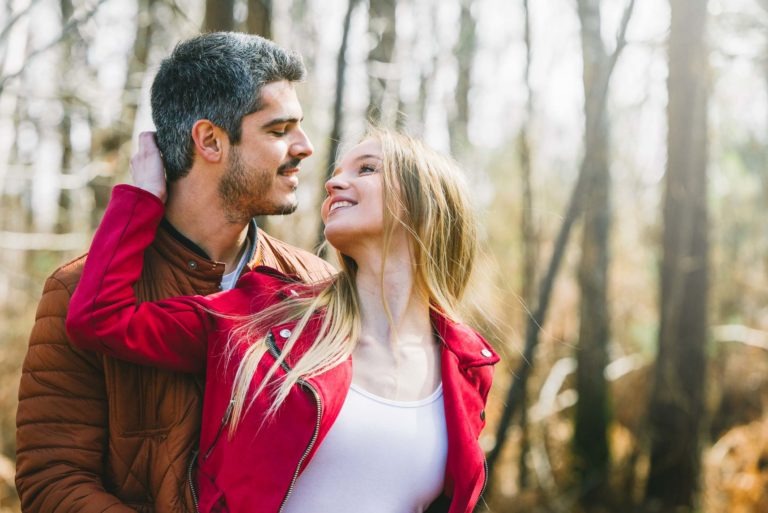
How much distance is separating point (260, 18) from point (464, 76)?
26.2ft

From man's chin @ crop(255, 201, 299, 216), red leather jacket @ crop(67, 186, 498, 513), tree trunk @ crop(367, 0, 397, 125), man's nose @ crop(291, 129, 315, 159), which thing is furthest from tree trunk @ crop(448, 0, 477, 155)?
red leather jacket @ crop(67, 186, 498, 513)

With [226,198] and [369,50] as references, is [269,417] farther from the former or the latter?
[369,50]

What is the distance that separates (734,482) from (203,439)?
7.02 m

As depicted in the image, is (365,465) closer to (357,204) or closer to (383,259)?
(383,259)

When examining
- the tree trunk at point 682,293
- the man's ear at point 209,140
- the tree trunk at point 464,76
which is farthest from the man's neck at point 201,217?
the tree trunk at point 464,76

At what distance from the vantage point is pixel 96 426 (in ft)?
7.37

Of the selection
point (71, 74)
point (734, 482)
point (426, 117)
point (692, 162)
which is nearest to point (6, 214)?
point (71, 74)

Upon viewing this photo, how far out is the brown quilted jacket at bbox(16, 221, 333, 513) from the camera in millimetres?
2178

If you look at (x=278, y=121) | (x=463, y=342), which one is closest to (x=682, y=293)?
(x=463, y=342)

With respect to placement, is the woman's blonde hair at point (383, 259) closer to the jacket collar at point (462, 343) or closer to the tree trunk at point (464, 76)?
the jacket collar at point (462, 343)

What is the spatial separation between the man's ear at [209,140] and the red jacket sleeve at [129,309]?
0.87ft

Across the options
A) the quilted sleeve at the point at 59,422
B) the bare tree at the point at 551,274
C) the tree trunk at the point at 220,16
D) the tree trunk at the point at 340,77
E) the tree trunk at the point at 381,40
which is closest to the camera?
the quilted sleeve at the point at 59,422

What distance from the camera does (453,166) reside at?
2.64 meters

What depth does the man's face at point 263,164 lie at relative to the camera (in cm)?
252
